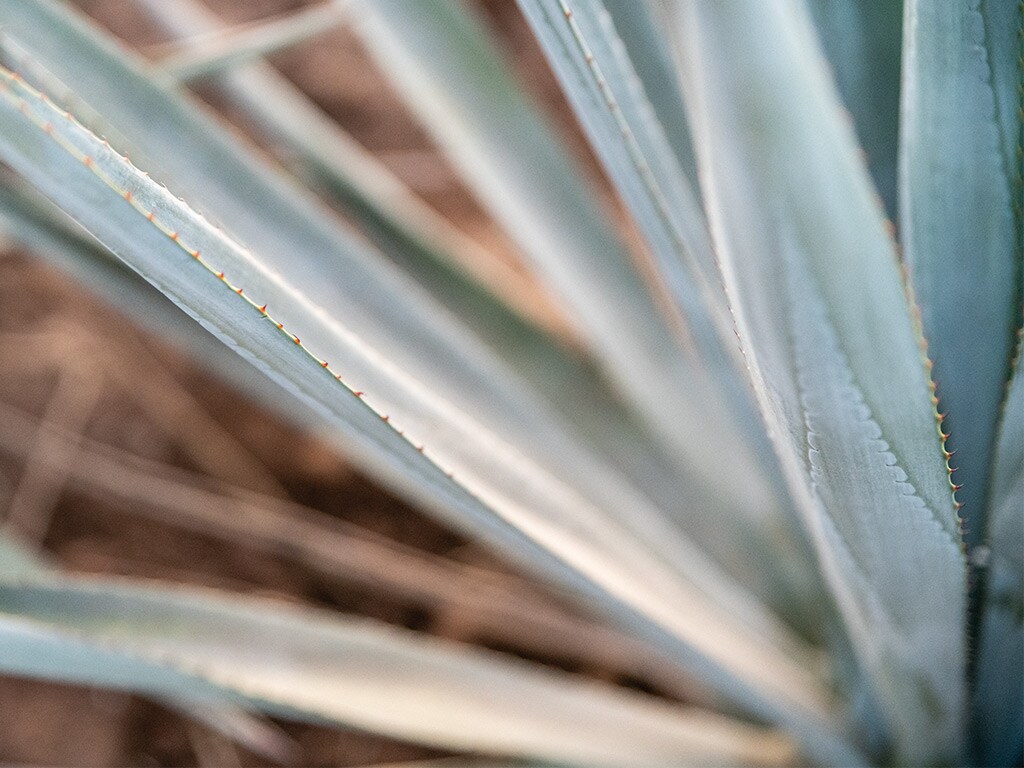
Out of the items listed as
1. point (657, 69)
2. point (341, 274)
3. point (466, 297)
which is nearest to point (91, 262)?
point (341, 274)

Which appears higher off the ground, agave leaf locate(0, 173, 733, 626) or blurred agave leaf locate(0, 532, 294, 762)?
agave leaf locate(0, 173, 733, 626)

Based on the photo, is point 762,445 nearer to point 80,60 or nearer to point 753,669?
point 753,669

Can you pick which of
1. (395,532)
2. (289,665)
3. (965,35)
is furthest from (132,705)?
(965,35)

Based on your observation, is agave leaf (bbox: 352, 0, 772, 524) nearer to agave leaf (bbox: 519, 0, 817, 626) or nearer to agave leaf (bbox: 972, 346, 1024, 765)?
agave leaf (bbox: 519, 0, 817, 626)

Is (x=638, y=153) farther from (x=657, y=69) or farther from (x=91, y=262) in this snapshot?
(x=91, y=262)

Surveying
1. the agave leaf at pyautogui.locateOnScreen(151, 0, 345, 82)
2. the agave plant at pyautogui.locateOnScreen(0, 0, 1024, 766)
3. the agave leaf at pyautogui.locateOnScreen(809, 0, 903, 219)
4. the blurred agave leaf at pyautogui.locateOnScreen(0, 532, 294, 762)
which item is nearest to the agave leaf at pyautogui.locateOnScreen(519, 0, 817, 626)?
the agave plant at pyautogui.locateOnScreen(0, 0, 1024, 766)
